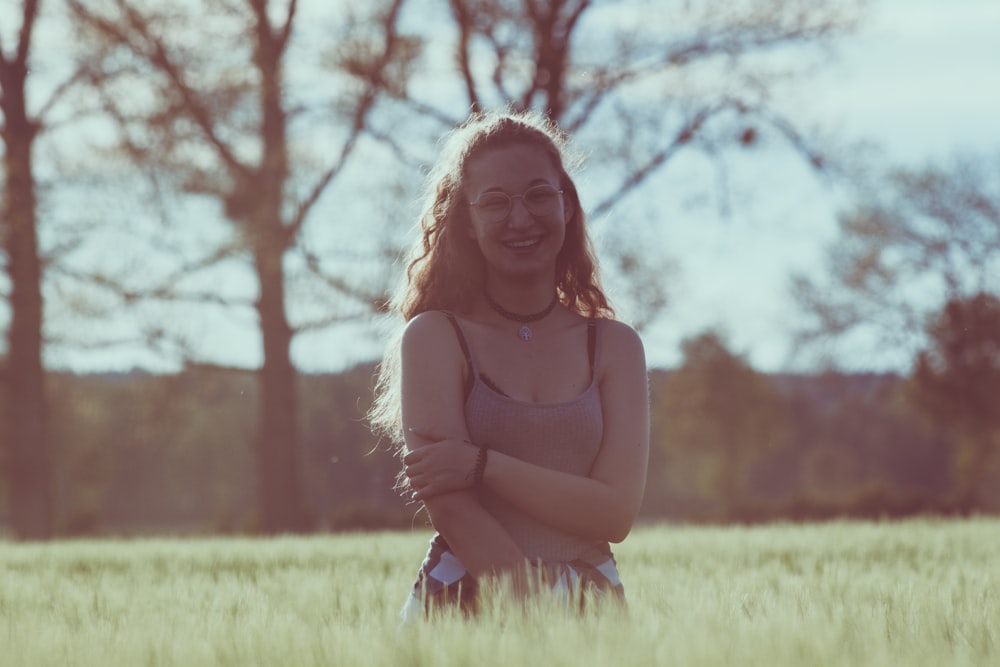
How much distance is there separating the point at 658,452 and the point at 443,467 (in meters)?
72.3

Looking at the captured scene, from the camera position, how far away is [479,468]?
315 cm

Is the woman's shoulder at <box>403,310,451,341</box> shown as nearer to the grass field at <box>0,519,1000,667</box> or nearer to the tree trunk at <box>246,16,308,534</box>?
the grass field at <box>0,519,1000,667</box>

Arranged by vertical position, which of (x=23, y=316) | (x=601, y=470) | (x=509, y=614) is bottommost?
(x=509, y=614)

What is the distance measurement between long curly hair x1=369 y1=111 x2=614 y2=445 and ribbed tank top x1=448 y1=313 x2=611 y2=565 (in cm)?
38

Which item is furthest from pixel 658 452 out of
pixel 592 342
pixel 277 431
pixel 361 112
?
pixel 592 342

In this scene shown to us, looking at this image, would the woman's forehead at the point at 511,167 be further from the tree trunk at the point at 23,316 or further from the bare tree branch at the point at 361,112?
the tree trunk at the point at 23,316

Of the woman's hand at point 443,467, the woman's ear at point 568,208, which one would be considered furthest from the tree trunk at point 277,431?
the woman's hand at point 443,467

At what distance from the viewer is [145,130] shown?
14.3 m

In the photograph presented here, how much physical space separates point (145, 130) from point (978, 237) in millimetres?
25646

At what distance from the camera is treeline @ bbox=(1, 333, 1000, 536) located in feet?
72.2

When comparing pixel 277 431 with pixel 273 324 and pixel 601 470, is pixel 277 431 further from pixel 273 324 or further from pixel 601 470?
pixel 601 470

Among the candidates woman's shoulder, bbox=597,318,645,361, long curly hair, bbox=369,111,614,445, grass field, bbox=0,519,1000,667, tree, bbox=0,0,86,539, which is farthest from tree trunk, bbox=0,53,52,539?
woman's shoulder, bbox=597,318,645,361

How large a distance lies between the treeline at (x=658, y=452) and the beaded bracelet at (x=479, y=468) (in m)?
13.0

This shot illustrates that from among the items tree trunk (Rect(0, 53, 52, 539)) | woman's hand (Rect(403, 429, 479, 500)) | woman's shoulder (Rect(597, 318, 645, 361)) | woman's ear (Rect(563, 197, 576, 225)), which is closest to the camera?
woman's hand (Rect(403, 429, 479, 500))
